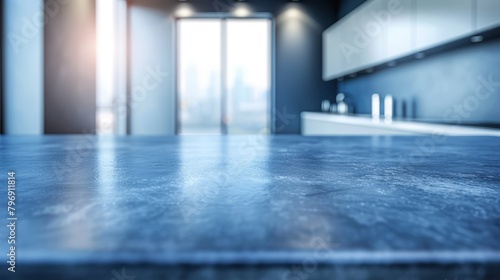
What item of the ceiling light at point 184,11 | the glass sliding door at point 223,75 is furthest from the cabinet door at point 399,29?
the ceiling light at point 184,11

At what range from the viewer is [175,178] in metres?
0.43

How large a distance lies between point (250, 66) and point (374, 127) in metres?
3.46

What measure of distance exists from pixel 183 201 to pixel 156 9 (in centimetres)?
641

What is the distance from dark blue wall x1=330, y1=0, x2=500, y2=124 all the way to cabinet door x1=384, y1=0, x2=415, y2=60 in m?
0.28

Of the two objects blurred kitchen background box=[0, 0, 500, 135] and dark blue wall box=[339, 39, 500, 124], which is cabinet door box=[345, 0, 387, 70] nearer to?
blurred kitchen background box=[0, 0, 500, 135]

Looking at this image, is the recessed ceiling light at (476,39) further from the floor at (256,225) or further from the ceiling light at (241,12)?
the ceiling light at (241,12)

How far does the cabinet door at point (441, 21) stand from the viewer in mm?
2332

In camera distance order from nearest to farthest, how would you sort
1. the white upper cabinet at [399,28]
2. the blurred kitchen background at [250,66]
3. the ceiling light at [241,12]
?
the white upper cabinet at [399,28], the blurred kitchen background at [250,66], the ceiling light at [241,12]

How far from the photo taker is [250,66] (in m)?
6.39

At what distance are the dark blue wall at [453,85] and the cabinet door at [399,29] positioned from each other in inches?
10.9

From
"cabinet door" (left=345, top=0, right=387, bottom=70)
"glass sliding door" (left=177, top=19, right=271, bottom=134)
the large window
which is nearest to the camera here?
"cabinet door" (left=345, top=0, right=387, bottom=70)

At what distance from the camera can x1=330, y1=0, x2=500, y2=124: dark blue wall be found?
2596mm

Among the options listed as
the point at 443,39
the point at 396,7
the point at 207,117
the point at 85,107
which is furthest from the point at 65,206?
the point at 207,117

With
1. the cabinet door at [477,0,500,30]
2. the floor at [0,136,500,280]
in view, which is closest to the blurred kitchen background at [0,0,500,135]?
the cabinet door at [477,0,500,30]
